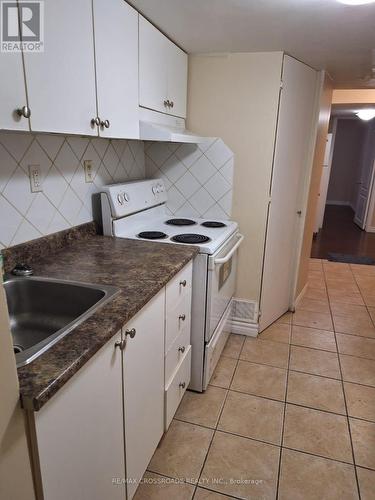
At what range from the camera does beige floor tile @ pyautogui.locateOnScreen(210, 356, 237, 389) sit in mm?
2152

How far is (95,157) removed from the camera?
1.89 metres

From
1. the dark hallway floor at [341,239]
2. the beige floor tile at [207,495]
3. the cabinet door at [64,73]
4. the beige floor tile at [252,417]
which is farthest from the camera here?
the dark hallway floor at [341,239]

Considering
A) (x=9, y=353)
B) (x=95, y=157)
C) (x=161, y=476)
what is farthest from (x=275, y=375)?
(x=9, y=353)

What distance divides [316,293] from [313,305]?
1.06ft

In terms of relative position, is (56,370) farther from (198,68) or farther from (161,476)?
(198,68)

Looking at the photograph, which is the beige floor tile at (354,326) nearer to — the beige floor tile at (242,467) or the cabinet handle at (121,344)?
the beige floor tile at (242,467)

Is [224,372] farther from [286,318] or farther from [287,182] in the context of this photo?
[287,182]

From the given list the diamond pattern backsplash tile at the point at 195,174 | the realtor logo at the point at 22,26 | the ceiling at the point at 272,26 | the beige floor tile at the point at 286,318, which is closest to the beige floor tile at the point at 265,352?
the beige floor tile at the point at 286,318

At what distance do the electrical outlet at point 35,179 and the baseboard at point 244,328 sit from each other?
5.84 feet

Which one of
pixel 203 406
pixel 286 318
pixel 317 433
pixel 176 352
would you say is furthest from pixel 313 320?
pixel 176 352

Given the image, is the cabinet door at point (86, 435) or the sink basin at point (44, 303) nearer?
the cabinet door at point (86, 435)

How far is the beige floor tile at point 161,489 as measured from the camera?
144 centimetres

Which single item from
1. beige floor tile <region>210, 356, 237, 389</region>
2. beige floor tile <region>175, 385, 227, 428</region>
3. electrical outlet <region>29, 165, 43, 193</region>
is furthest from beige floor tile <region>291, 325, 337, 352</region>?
electrical outlet <region>29, 165, 43, 193</region>

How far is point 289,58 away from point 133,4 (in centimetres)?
118
